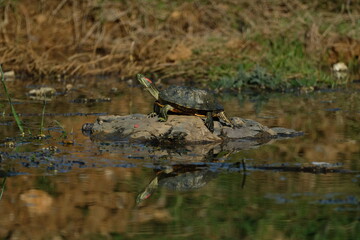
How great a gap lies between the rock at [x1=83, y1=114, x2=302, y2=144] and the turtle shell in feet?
0.52

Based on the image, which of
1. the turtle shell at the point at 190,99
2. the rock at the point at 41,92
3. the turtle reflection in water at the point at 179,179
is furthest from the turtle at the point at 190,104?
the rock at the point at 41,92

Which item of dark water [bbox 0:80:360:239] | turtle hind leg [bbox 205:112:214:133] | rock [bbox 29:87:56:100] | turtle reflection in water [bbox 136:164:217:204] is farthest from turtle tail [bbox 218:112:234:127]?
rock [bbox 29:87:56:100]

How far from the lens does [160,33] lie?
15891 millimetres

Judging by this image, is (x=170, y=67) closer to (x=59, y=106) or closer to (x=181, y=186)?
(x=59, y=106)

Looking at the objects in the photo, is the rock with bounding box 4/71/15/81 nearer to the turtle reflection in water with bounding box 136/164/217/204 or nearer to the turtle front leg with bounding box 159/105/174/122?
the turtle front leg with bounding box 159/105/174/122

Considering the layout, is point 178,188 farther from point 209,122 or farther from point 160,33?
point 160,33

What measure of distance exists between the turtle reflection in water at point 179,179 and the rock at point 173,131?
3.75 ft

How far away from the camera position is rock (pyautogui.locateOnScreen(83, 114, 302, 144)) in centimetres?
748

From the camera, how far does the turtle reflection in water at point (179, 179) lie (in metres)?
5.55

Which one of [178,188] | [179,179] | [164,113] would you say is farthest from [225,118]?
[178,188]

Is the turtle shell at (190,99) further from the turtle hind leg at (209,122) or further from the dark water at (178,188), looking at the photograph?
the dark water at (178,188)

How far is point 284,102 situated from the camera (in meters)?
11.4

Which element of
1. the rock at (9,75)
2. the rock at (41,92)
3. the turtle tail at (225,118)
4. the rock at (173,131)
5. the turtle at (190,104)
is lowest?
the rock at (9,75)

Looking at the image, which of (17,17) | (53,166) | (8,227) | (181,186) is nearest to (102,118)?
(53,166)
